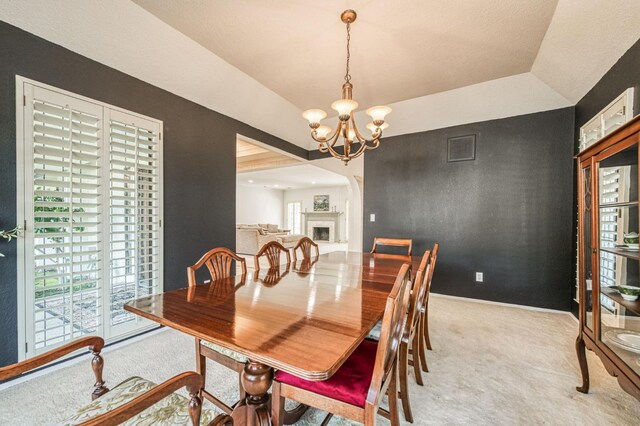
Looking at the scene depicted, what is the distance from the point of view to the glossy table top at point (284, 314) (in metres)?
0.86

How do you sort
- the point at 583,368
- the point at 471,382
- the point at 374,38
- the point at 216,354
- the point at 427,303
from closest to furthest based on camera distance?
the point at 216,354 → the point at 583,368 → the point at 471,382 → the point at 427,303 → the point at 374,38

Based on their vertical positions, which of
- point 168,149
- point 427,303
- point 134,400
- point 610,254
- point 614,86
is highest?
point 614,86

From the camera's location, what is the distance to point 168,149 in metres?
2.72

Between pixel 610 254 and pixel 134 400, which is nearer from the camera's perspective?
pixel 134 400

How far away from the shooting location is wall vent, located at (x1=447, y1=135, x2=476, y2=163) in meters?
3.66

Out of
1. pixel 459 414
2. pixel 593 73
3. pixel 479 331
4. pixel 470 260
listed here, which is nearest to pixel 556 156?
pixel 593 73

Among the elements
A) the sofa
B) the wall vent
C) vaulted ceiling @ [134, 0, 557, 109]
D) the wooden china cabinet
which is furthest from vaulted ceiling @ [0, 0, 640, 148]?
the sofa

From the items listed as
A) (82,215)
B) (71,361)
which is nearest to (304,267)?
(82,215)

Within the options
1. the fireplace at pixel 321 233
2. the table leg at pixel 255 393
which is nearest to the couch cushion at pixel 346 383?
the table leg at pixel 255 393

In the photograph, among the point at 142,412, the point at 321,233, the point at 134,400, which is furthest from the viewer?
the point at 321,233

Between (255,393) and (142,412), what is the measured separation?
398 millimetres

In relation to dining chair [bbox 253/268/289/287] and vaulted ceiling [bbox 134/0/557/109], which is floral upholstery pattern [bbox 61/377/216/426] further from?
vaulted ceiling [bbox 134/0/557/109]

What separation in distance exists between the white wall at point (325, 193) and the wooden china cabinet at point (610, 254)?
9285mm

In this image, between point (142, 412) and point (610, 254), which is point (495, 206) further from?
point (142, 412)
